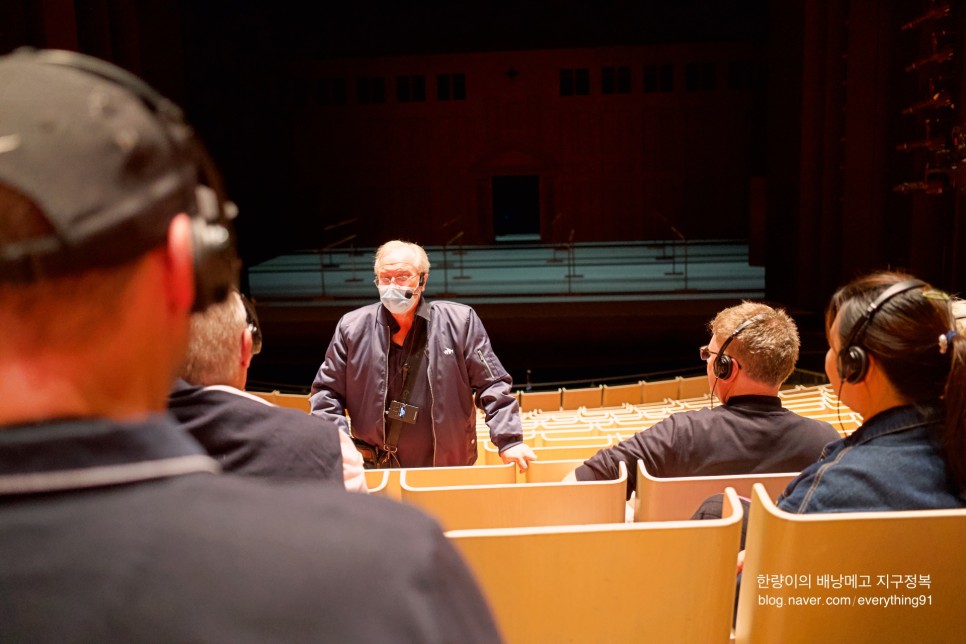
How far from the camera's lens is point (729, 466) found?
2.35m

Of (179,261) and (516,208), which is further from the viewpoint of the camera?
(516,208)

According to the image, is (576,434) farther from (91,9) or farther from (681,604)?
(91,9)

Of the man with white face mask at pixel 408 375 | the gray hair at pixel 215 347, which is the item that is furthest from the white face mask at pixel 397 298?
the gray hair at pixel 215 347

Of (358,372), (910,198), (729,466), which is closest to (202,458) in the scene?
(729,466)

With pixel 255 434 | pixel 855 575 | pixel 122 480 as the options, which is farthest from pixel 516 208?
pixel 122 480

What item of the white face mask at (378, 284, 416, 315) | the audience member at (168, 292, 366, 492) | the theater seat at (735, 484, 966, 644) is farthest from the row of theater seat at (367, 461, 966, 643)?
the white face mask at (378, 284, 416, 315)

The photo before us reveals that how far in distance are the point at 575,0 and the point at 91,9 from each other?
11.7m

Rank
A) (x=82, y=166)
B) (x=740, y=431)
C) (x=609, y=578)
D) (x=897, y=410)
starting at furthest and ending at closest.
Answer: (x=740, y=431) → (x=897, y=410) → (x=609, y=578) → (x=82, y=166)

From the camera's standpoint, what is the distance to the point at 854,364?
1.81 meters

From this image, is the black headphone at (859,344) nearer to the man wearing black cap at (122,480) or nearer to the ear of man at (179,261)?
the man wearing black cap at (122,480)

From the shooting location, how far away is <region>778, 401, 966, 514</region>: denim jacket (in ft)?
5.66

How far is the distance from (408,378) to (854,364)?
2051mm

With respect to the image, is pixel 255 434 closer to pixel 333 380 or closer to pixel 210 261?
pixel 210 261

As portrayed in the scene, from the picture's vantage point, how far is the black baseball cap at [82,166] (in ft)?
1.87
